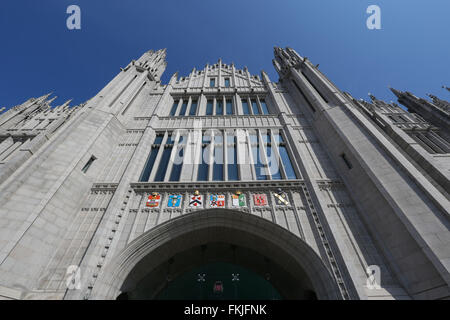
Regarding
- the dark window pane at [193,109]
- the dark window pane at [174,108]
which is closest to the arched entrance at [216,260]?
the dark window pane at [193,109]

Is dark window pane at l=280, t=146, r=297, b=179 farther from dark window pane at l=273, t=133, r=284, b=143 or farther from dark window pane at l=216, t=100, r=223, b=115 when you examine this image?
dark window pane at l=216, t=100, r=223, b=115

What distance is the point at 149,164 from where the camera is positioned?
1217 centimetres

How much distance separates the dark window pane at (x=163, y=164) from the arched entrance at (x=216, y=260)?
11.7 ft

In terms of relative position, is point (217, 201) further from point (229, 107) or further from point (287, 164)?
point (229, 107)

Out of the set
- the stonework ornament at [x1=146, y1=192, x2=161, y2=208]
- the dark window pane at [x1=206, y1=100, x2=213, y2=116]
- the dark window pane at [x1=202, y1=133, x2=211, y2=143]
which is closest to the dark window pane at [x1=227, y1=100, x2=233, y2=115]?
the dark window pane at [x1=206, y1=100, x2=213, y2=116]

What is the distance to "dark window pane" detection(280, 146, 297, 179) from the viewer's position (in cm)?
1090

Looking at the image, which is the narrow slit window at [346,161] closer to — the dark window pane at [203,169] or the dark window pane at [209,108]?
the dark window pane at [203,169]

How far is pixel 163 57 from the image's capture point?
24984mm

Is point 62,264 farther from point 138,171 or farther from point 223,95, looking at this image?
point 223,95

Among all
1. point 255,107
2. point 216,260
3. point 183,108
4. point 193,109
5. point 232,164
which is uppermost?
point 183,108

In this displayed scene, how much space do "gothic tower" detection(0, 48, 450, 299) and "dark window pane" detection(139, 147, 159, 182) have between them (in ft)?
0.44

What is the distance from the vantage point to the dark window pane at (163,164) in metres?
11.4

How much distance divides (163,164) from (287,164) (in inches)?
303

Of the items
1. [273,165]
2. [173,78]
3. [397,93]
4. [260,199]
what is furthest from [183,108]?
[397,93]
